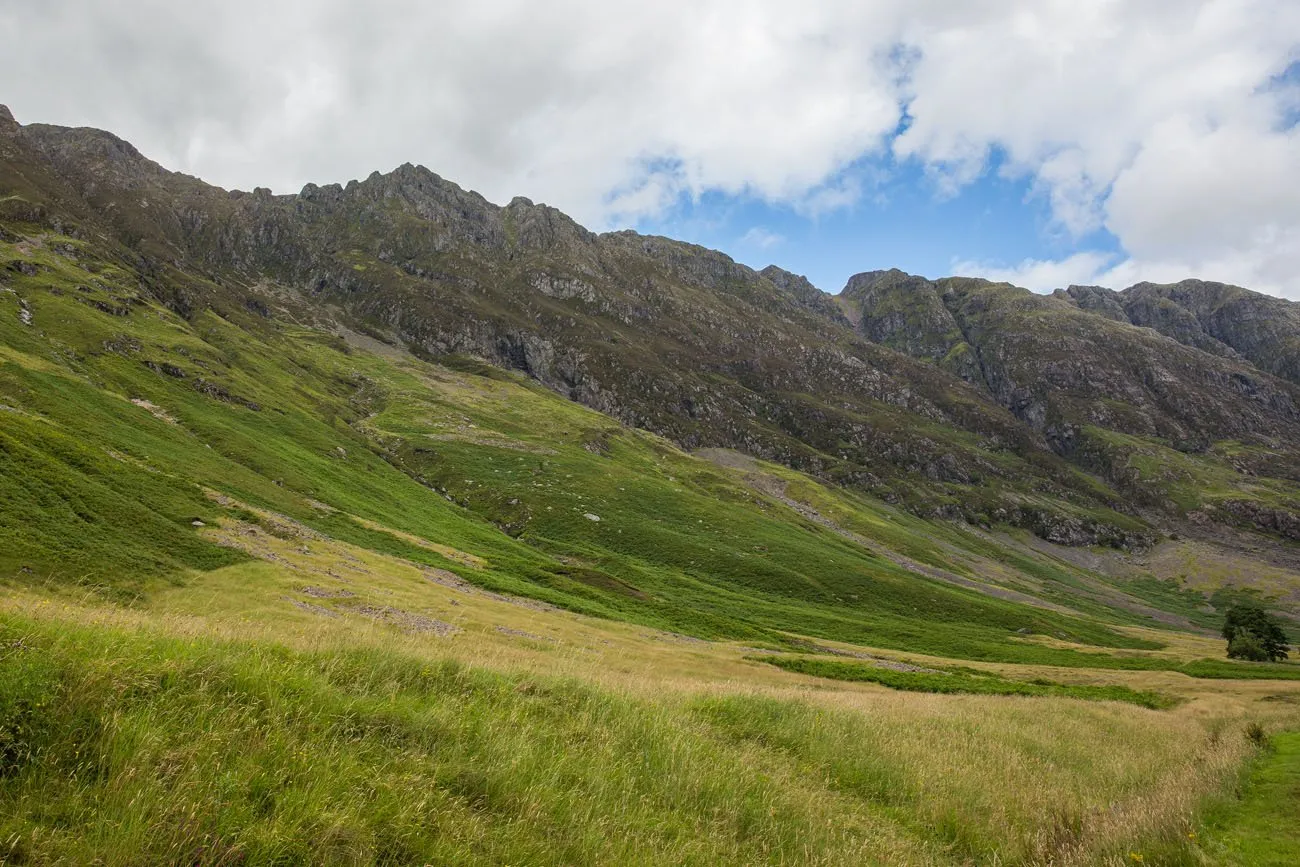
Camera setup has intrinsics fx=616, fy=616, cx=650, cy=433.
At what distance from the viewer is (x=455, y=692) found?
11.3 metres

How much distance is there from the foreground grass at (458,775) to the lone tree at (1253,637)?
10708 centimetres

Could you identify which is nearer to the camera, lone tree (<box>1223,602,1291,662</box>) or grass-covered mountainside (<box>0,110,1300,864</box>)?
grass-covered mountainside (<box>0,110,1300,864</box>)

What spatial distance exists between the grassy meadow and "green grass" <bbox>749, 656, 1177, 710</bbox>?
526 millimetres

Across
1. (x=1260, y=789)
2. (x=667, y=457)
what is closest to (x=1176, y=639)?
(x=667, y=457)

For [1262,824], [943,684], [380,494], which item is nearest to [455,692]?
[1262,824]

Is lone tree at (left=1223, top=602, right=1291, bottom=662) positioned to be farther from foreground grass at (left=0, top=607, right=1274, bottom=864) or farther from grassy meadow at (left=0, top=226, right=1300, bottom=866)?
foreground grass at (left=0, top=607, right=1274, bottom=864)

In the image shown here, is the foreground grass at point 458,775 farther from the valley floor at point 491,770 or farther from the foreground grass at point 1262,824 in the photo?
the foreground grass at point 1262,824

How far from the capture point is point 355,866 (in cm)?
569

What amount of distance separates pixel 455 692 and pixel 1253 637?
5095 inches

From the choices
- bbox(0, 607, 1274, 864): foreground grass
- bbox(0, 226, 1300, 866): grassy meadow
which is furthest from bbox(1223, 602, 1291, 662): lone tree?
bbox(0, 607, 1274, 864): foreground grass

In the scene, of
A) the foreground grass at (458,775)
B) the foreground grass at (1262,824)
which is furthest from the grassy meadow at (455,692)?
the foreground grass at (1262,824)

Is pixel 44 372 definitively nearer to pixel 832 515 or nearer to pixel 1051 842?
pixel 1051 842

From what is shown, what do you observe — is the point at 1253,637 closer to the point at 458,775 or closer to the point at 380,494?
the point at 458,775

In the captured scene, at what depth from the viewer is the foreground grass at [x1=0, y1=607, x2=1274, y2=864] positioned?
561 cm
